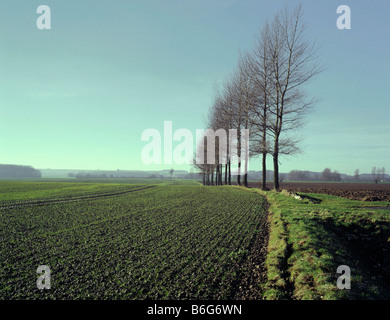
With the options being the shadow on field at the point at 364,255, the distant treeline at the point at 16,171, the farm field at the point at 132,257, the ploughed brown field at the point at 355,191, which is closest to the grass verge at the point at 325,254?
the shadow on field at the point at 364,255

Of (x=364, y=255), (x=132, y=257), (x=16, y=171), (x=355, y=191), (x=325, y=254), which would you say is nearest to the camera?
(x=325, y=254)

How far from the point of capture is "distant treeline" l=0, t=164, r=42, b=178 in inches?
6353

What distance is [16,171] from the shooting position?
541 feet

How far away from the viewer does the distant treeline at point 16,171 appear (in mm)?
161375

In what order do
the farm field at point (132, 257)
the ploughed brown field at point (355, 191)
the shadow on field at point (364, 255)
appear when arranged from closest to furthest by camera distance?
the farm field at point (132, 257), the shadow on field at point (364, 255), the ploughed brown field at point (355, 191)

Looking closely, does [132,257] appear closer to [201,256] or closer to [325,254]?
[201,256]

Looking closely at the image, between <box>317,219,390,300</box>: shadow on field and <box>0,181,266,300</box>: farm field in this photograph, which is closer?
<box>0,181,266,300</box>: farm field

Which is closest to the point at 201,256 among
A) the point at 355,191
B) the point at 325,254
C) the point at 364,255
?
the point at 325,254

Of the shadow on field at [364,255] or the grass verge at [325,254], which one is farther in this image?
the shadow on field at [364,255]

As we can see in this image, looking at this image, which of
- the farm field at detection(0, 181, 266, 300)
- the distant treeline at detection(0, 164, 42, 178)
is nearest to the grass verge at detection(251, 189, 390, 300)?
the farm field at detection(0, 181, 266, 300)

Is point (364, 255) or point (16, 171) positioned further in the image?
point (16, 171)

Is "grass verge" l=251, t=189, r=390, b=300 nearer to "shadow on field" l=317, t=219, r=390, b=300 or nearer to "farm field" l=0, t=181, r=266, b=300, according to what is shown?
"shadow on field" l=317, t=219, r=390, b=300

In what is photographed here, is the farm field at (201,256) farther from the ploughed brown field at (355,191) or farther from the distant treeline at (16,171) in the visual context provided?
the distant treeline at (16,171)
